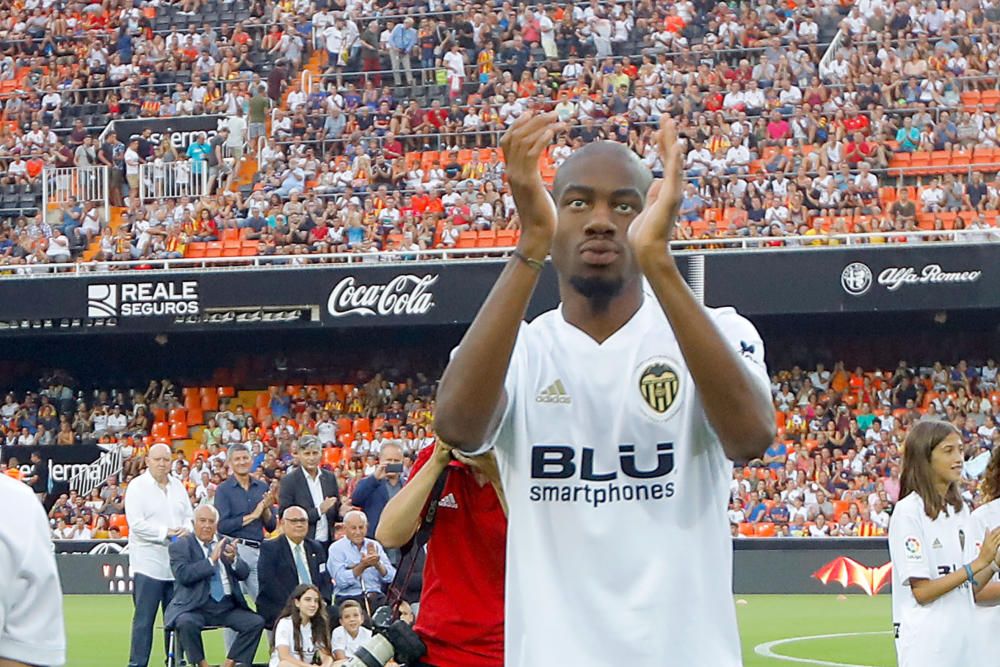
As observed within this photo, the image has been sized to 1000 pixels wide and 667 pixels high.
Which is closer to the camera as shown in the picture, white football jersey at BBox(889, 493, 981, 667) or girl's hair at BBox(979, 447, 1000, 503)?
white football jersey at BBox(889, 493, 981, 667)

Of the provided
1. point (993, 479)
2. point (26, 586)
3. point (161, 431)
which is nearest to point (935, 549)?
point (993, 479)

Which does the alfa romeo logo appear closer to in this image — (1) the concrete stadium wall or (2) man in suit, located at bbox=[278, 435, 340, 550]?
(1) the concrete stadium wall

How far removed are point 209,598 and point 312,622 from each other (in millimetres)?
1653

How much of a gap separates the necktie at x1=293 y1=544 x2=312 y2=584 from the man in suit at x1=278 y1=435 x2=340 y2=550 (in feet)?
0.85

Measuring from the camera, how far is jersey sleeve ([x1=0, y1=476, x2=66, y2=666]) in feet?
10.6

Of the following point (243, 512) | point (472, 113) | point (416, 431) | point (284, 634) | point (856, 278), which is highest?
point (472, 113)

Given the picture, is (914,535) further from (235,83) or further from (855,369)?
(235,83)

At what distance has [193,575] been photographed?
43.1 feet

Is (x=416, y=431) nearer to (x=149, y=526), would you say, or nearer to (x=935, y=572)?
(x=149, y=526)

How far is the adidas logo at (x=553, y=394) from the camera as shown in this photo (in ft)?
11.0

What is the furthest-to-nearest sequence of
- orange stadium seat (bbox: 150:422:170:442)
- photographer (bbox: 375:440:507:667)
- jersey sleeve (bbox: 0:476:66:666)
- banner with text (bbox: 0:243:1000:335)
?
orange stadium seat (bbox: 150:422:170:442), banner with text (bbox: 0:243:1000:335), photographer (bbox: 375:440:507:667), jersey sleeve (bbox: 0:476:66:666)

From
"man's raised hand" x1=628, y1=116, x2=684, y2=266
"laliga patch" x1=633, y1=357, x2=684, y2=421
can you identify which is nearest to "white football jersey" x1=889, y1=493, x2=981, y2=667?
"laliga patch" x1=633, y1=357, x2=684, y2=421

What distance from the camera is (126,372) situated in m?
34.0

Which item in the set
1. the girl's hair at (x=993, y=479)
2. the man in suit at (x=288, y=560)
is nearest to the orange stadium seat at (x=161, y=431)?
the man in suit at (x=288, y=560)
